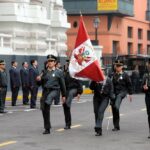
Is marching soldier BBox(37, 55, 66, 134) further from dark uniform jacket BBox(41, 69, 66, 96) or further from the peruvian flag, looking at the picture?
the peruvian flag

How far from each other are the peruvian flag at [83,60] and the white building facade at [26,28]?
17477 mm

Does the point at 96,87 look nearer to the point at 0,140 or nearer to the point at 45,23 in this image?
the point at 0,140

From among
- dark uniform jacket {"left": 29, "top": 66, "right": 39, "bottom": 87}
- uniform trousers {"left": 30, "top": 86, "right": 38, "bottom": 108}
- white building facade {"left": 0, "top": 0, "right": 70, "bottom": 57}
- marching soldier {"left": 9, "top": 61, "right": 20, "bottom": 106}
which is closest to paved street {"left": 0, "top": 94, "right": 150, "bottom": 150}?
uniform trousers {"left": 30, "top": 86, "right": 38, "bottom": 108}

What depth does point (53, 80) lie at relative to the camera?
15844mm

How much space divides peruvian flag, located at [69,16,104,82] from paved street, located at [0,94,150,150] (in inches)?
55.0

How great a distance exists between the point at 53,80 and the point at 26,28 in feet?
66.2

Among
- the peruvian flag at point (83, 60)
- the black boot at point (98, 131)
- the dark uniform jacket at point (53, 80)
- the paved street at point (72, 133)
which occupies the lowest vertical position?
the paved street at point (72, 133)

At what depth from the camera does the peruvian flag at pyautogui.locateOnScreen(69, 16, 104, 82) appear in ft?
51.3

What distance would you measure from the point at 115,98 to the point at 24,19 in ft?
63.1

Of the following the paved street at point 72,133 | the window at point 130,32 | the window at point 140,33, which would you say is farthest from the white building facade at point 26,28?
the window at point 140,33

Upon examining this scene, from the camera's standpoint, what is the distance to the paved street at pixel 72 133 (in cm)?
1360

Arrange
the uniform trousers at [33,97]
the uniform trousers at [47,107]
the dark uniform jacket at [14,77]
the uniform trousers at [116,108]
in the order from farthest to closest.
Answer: the dark uniform jacket at [14,77], the uniform trousers at [33,97], the uniform trousers at [116,108], the uniform trousers at [47,107]

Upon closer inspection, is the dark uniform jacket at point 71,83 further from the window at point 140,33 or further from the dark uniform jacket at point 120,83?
the window at point 140,33

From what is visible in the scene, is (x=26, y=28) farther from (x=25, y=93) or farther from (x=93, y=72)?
(x=93, y=72)
